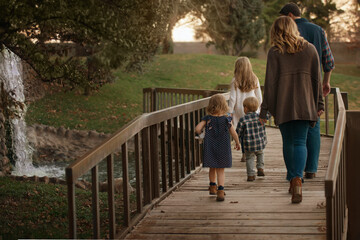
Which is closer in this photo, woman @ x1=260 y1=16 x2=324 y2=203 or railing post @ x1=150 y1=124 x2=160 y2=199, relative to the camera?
woman @ x1=260 y1=16 x2=324 y2=203

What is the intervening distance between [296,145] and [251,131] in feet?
4.96

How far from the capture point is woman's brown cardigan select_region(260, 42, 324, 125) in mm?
5539

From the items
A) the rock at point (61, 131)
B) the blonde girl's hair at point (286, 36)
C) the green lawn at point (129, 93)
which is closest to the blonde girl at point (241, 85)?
the blonde girl's hair at point (286, 36)

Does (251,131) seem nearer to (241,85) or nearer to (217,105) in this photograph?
(241,85)

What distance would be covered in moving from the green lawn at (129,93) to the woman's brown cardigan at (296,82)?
15.2 m

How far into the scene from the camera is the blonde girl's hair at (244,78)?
771 cm

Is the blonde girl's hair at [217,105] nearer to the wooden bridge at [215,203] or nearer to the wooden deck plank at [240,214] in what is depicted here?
the wooden bridge at [215,203]

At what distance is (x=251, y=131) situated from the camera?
7191 mm

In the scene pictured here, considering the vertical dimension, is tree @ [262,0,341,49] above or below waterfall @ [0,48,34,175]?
above

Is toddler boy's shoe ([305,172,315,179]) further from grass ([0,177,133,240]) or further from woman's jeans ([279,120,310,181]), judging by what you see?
grass ([0,177,133,240])

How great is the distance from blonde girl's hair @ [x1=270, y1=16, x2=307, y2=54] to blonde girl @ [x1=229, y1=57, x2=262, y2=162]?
6.73 feet

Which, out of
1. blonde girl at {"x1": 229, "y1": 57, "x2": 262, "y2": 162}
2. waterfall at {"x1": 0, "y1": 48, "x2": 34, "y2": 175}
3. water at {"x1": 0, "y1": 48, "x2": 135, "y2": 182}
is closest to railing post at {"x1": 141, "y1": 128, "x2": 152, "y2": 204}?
blonde girl at {"x1": 229, "y1": 57, "x2": 262, "y2": 162}

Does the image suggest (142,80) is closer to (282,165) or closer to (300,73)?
(282,165)

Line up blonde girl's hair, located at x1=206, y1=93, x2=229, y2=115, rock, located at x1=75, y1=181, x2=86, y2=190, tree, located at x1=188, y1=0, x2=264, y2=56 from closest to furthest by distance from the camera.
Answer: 1. blonde girl's hair, located at x1=206, y1=93, x2=229, y2=115
2. rock, located at x1=75, y1=181, x2=86, y2=190
3. tree, located at x1=188, y1=0, x2=264, y2=56
